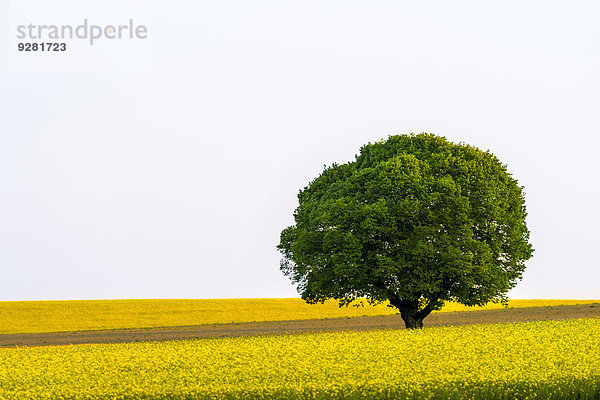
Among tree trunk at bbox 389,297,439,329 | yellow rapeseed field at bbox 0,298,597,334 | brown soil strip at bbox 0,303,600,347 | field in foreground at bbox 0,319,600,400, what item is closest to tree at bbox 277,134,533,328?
tree trunk at bbox 389,297,439,329

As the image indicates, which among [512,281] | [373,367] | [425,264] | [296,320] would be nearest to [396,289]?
[425,264]

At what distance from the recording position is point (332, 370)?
765 inches

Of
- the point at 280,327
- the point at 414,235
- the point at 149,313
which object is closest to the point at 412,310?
the point at 414,235

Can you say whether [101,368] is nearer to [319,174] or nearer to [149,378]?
[149,378]

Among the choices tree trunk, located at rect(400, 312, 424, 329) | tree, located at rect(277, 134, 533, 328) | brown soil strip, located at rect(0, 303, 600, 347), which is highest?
tree, located at rect(277, 134, 533, 328)

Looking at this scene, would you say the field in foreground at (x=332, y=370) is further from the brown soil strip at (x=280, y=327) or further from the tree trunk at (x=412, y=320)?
the brown soil strip at (x=280, y=327)

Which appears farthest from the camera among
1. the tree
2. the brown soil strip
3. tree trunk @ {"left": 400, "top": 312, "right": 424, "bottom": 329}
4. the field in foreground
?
the brown soil strip

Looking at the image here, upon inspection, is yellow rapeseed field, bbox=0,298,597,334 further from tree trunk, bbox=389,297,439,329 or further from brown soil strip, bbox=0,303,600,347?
tree trunk, bbox=389,297,439,329

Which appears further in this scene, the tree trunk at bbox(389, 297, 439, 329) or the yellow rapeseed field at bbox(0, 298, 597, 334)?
the yellow rapeseed field at bbox(0, 298, 597, 334)

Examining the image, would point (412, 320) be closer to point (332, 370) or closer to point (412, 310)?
point (412, 310)

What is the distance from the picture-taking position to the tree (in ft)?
114

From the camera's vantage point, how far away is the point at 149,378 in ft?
62.8

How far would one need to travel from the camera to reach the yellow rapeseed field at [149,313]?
56.9 metres

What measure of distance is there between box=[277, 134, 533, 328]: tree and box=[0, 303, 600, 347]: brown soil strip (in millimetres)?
9941
